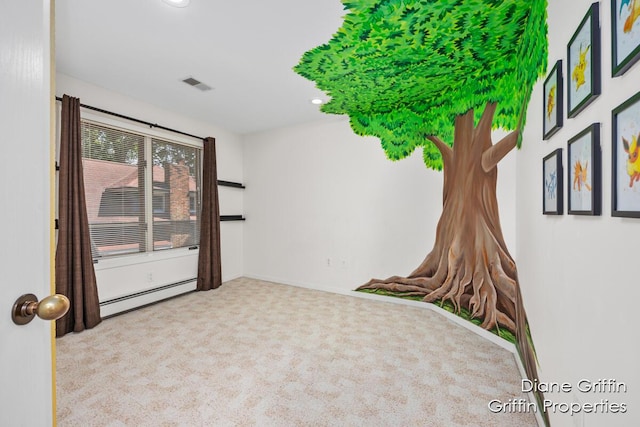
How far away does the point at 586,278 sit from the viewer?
3.18 feet

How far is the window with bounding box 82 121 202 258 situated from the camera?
9.88 feet

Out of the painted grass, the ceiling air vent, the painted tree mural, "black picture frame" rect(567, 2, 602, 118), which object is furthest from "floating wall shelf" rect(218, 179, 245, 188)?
"black picture frame" rect(567, 2, 602, 118)

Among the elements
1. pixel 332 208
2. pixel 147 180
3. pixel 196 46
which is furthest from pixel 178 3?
pixel 332 208

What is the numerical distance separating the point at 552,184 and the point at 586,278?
0.54 meters

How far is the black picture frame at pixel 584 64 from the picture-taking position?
2.93 ft

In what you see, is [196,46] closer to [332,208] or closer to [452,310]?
[332,208]

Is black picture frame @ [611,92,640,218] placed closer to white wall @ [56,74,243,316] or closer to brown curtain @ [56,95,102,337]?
brown curtain @ [56,95,102,337]

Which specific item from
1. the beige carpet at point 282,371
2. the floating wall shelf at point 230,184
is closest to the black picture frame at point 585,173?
the beige carpet at point 282,371

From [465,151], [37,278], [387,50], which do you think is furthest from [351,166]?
[37,278]

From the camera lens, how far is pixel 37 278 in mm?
590

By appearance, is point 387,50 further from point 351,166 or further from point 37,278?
point 37,278

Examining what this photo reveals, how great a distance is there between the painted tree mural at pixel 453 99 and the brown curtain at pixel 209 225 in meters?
1.85

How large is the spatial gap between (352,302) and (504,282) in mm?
1733

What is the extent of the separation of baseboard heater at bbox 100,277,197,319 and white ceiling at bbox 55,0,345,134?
231 centimetres
